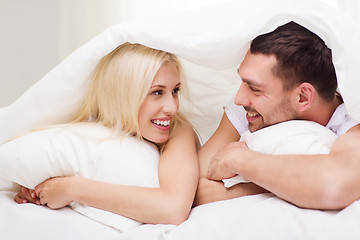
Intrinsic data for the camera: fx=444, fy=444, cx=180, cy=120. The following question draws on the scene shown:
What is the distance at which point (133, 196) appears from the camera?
49.9 inches

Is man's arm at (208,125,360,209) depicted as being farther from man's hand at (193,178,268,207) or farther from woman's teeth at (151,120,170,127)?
woman's teeth at (151,120,170,127)

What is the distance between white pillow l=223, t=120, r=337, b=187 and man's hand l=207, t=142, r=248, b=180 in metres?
0.03

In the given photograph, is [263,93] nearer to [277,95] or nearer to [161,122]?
[277,95]

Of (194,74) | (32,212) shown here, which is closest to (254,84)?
(194,74)

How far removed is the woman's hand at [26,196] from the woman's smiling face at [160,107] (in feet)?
1.33

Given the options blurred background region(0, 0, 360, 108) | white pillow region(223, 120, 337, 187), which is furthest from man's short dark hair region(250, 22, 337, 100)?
blurred background region(0, 0, 360, 108)

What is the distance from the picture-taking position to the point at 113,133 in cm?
148

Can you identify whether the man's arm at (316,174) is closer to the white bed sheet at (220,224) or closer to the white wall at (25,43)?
the white bed sheet at (220,224)

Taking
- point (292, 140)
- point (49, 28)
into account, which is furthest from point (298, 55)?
point (49, 28)

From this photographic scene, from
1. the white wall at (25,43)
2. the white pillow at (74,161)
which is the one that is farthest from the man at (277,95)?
the white wall at (25,43)

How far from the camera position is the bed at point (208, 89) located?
3.65ft

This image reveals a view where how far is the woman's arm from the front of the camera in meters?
1.26

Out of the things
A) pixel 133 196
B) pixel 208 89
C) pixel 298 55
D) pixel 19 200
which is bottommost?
pixel 19 200

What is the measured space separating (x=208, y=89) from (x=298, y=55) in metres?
0.46
